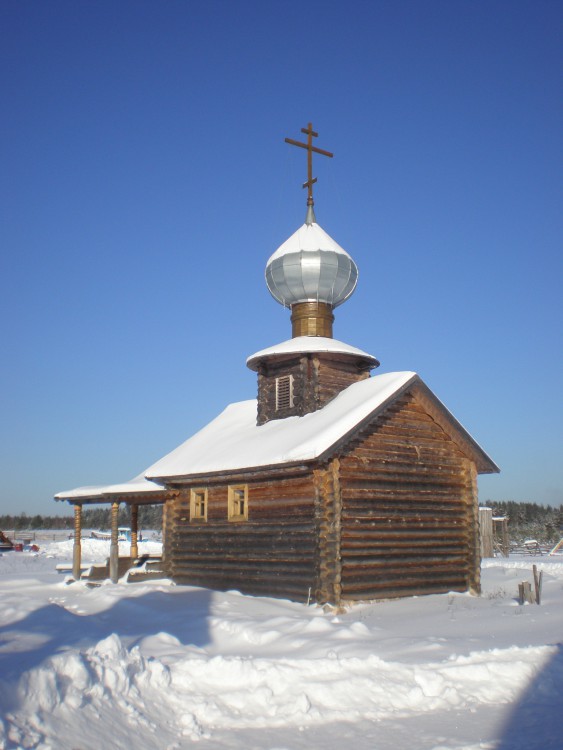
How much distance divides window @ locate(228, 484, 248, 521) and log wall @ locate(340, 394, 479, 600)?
3.20 metres

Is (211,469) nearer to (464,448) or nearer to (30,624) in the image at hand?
(464,448)

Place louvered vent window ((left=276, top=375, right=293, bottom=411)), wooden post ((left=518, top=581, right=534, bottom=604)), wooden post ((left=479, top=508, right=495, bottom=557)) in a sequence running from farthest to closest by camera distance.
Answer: wooden post ((left=479, top=508, right=495, bottom=557)), louvered vent window ((left=276, top=375, right=293, bottom=411)), wooden post ((left=518, top=581, right=534, bottom=604))

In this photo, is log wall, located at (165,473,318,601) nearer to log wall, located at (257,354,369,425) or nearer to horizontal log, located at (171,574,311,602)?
horizontal log, located at (171,574,311,602)

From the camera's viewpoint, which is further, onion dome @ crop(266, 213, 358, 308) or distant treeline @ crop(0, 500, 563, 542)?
distant treeline @ crop(0, 500, 563, 542)

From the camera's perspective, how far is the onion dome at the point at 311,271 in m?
22.5

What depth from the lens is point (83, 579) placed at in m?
22.4

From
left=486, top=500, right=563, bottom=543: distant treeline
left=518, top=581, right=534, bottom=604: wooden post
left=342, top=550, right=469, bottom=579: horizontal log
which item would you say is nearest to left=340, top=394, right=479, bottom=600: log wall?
left=342, top=550, right=469, bottom=579: horizontal log

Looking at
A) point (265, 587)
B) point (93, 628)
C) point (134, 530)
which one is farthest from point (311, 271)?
point (93, 628)

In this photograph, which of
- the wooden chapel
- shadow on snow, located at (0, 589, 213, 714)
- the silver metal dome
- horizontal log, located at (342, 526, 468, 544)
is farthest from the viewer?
the silver metal dome

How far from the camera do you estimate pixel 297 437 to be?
17.9 m

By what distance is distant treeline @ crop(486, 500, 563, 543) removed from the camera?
55469 millimetres

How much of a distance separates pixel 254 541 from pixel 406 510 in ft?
12.8

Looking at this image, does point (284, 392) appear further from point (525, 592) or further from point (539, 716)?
point (539, 716)

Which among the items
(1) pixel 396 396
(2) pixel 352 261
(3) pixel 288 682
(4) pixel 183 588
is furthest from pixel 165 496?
(3) pixel 288 682
